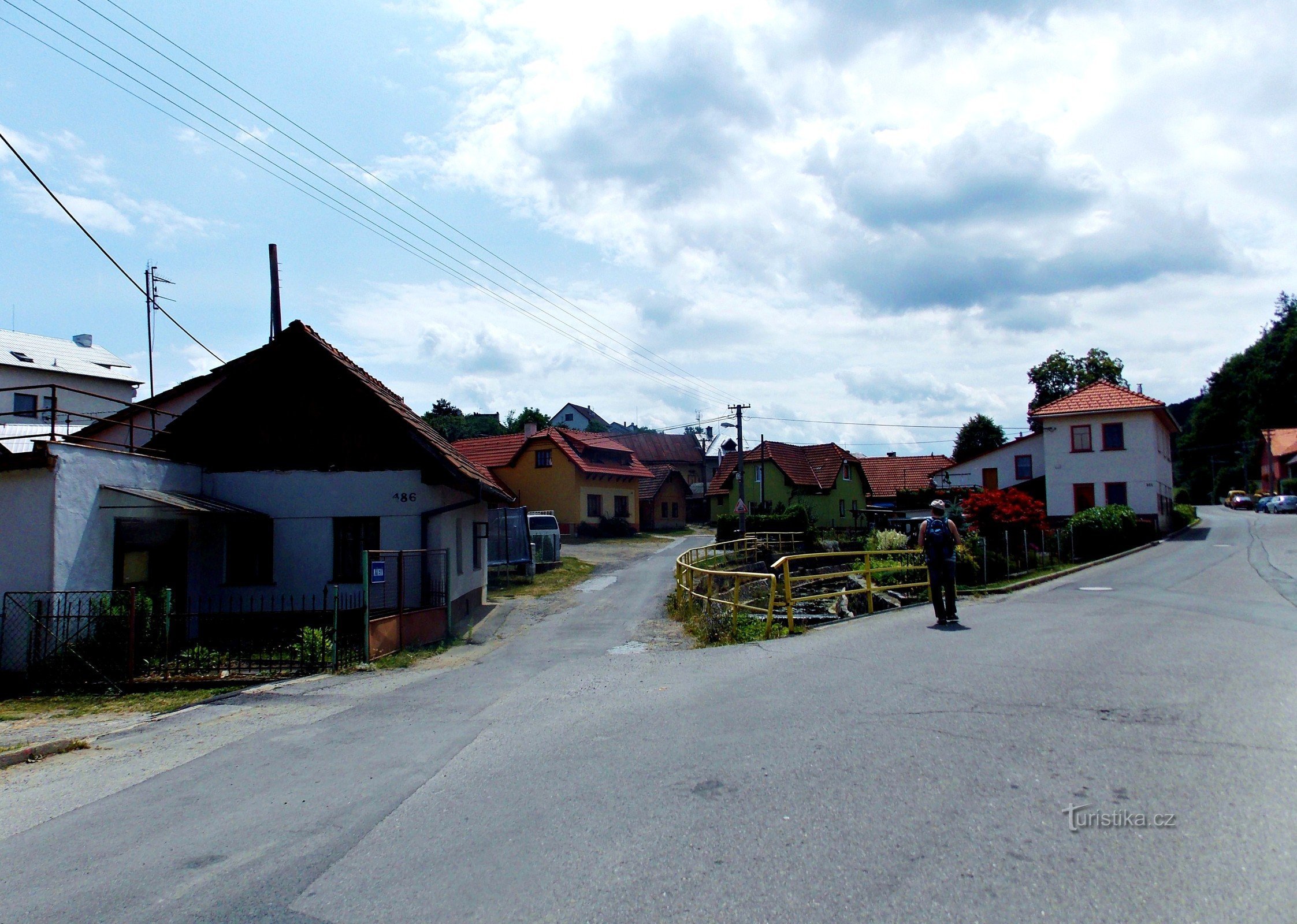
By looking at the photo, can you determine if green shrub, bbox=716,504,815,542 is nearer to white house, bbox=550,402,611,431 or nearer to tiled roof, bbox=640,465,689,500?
tiled roof, bbox=640,465,689,500

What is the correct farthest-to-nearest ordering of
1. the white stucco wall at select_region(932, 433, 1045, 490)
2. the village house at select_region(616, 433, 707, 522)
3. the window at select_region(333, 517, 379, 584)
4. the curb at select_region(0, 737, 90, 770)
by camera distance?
1. the village house at select_region(616, 433, 707, 522)
2. the white stucco wall at select_region(932, 433, 1045, 490)
3. the window at select_region(333, 517, 379, 584)
4. the curb at select_region(0, 737, 90, 770)

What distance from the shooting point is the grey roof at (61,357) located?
124 feet

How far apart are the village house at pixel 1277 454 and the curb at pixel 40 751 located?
79.3m

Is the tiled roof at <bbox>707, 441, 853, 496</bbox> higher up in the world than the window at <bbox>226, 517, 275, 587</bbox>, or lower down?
higher up

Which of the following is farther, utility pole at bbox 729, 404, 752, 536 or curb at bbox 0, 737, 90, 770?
utility pole at bbox 729, 404, 752, 536

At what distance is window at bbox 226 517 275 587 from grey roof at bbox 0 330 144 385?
95.3 feet

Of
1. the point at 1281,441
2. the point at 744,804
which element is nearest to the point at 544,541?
the point at 744,804

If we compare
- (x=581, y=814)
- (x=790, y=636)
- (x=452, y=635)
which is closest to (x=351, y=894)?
(x=581, y=814)

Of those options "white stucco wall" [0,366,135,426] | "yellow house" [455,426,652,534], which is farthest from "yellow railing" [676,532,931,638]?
"white stucco wall" [0,366,135,426]

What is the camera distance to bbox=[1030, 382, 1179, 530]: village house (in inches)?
1531

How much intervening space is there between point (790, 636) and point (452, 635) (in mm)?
6730

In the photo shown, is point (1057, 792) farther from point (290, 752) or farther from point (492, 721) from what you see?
point (290, 752)

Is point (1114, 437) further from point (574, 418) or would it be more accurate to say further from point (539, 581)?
point (574, 418)

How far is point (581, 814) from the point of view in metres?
5.20
